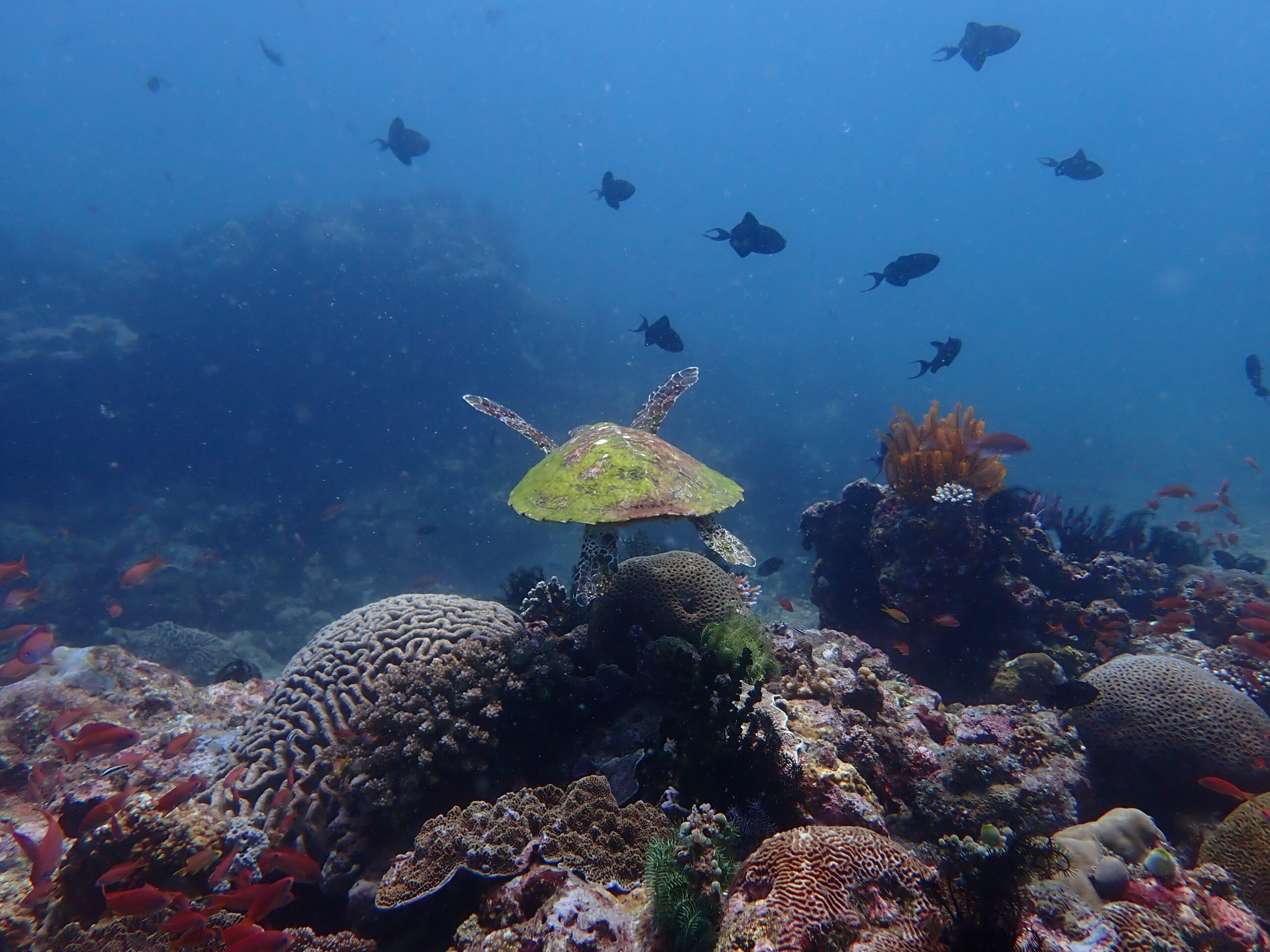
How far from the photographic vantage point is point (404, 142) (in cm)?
1481

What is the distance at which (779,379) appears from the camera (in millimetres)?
46625

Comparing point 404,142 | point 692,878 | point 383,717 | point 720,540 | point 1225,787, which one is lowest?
point 383,717

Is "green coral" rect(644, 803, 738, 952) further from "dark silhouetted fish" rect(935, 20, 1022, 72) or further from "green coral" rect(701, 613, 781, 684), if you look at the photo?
"dark silhouetted fish" rect(935, 20, 1022, 72)

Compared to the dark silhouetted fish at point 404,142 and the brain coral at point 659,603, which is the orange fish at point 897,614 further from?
the dark silhouetted fish at point 404,142

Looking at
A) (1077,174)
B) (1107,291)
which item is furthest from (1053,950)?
(1107,291)

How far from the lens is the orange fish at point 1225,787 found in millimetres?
4297

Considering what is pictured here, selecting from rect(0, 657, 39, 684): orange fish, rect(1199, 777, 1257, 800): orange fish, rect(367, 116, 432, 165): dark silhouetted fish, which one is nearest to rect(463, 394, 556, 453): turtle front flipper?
rect(1199, 777, 1257, 800): orange fish

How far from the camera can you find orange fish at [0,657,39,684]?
24.3 feet

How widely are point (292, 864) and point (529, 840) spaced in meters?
1.85

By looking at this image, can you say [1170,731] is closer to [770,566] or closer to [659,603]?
[659,603]

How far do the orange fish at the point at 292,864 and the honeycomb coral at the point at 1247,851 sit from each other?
6.22m

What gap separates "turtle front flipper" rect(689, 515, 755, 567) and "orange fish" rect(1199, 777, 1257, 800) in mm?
4041

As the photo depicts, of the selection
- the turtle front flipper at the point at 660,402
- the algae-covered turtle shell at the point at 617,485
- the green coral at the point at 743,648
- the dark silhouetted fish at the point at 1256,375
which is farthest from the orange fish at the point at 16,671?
the dark silhouetted fish at the point at 1256,375

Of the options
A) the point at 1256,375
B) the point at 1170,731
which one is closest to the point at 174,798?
the point at 1170,731
